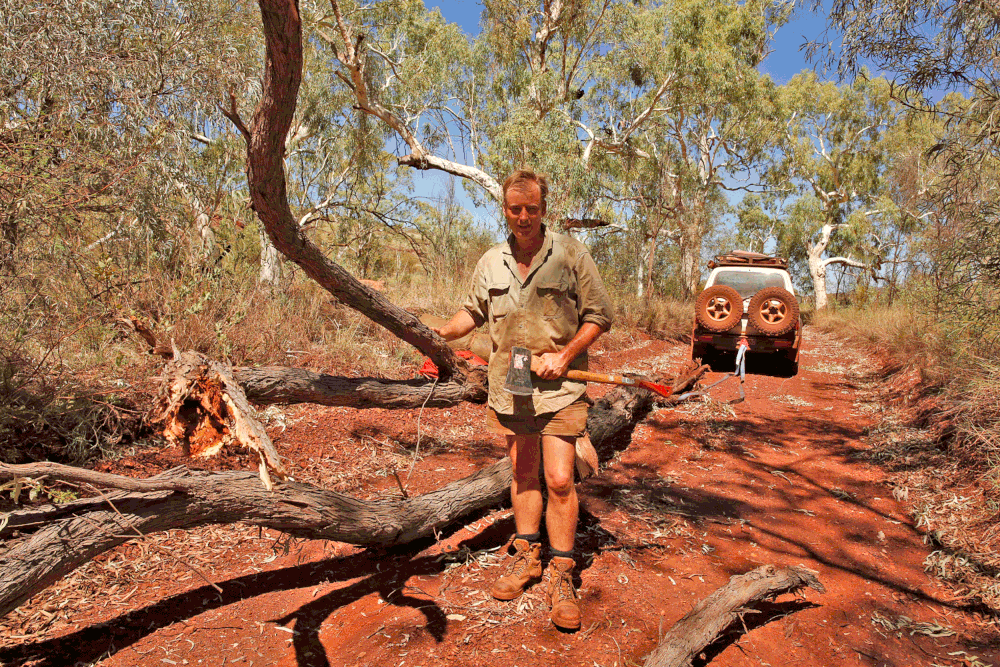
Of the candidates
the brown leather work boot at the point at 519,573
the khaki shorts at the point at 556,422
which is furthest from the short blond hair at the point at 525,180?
the brown leather work boot at the point at 519,573

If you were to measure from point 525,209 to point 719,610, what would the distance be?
6.21ft

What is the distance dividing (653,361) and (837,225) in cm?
2296

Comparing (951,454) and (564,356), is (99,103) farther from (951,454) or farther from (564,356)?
(951,454)

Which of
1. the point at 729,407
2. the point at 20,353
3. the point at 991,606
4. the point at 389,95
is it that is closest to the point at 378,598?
the point at 991,606

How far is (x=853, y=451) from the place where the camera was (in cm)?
519

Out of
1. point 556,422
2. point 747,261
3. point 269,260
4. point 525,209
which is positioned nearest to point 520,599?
point 556,422

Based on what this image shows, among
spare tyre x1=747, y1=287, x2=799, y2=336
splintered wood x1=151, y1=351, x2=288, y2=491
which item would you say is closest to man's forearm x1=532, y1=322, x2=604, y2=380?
splintered wood x1=151, y1=351, x2=288, y2=491

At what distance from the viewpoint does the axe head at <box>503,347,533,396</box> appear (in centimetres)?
244

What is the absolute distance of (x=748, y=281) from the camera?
8086 mm

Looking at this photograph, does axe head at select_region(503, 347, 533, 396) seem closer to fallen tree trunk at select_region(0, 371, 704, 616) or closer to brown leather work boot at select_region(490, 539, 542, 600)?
brown leather work boot at select_region(490, 539, 542, 600)

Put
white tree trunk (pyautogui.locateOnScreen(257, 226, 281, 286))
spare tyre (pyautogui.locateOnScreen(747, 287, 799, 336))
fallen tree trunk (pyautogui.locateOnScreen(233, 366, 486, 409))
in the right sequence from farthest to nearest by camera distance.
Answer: white tree trunk (pyautogui.locateOnScreen(257, 226, 281, 286)) < spare tyre (pyautogui.locateOnScreen(747, 287, 799, 336)) < fallen tree trunk (pyautogui.locateOnScreen(233, 366, 486, 409))

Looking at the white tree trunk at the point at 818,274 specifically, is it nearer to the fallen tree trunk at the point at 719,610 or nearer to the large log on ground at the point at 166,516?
the fallen tree trunk at the point at 719,610

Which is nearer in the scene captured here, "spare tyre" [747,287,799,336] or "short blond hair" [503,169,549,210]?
"short blond hair" [503,169,549,210]

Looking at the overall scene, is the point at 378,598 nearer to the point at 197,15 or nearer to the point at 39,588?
the point at 39,588
